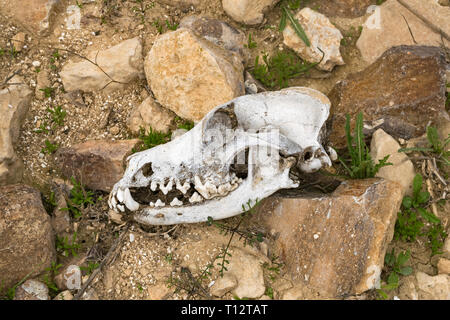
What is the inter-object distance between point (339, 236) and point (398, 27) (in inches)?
84.8

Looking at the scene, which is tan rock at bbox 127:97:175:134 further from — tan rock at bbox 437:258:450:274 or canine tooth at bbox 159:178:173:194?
tan rock at bbox 437:258:450:274

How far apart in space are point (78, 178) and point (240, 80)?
62.6 inches

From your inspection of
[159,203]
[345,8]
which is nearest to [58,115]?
[159,203]

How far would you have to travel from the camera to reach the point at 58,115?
12.7 ft

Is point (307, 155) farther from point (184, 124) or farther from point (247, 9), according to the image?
point (247, 9)

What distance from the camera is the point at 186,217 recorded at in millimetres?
3119

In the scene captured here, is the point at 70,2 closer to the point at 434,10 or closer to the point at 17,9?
the point at 17,9

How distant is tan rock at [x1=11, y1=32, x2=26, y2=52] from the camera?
13.0 feet

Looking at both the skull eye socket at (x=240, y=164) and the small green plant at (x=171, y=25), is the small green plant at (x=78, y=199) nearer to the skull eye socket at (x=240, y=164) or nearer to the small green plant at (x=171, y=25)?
the skull eye socket at (x=240, y=164)

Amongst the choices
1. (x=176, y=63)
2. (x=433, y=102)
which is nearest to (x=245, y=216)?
(x=176, y=63)

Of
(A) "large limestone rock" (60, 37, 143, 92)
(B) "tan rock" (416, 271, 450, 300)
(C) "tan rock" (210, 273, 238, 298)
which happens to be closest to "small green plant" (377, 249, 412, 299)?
(B) "tan rock" (416, 271, 450, 300)

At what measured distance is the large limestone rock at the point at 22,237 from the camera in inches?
123

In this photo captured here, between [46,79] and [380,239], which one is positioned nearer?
[380,239]

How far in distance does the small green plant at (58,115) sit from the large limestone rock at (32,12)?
2.51 feet
